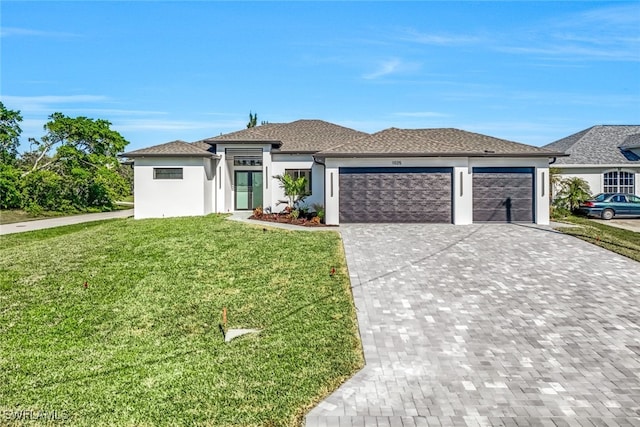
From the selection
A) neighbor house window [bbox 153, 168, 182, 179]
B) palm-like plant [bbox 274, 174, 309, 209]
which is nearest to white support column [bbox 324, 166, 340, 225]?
palm-like plant [bbox 274, 174, 309, 209]

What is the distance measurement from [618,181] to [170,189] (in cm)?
2555

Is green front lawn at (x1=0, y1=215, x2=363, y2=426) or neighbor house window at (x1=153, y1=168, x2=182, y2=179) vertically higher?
neighbor house window at (x1=153, y1=168, x2=182, y2=179)

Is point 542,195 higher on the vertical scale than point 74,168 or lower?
lower

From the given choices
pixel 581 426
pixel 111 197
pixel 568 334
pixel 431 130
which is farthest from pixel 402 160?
pixel 111 197

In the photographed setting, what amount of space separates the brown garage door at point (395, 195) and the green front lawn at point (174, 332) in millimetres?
4347

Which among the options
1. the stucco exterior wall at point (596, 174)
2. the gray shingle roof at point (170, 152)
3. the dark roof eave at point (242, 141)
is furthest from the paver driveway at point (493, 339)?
the stucco exterior wall at point (596, 174)

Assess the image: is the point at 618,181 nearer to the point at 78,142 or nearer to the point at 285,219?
the point at 285,219

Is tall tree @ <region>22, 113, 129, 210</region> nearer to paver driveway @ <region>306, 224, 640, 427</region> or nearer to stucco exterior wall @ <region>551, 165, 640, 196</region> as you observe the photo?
paver driveway @ <region>306, 224, 640, 427</region>

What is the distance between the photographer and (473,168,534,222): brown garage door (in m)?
16.6

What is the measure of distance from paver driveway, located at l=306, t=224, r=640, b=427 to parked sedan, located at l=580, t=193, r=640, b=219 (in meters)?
11.6

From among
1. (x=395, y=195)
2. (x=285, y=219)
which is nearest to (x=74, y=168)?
(x=285, y=219)

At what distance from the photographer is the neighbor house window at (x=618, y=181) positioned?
23.8 metres

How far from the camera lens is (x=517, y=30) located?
14.1 m

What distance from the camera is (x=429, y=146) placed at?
16.9 metres
